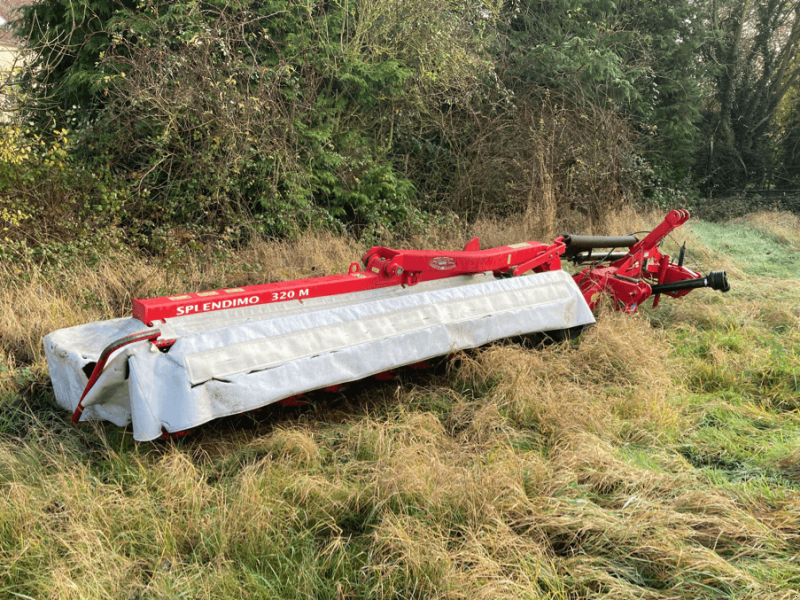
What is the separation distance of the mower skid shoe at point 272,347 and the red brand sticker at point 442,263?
18.7 inches

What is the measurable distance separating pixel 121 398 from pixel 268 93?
176 inches

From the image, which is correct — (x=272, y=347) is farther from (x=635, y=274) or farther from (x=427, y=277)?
(x=635, y=274)

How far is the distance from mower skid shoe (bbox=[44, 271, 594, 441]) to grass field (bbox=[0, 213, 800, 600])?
0.22 m

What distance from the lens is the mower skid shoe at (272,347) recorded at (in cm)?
265

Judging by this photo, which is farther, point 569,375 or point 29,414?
point 569,375

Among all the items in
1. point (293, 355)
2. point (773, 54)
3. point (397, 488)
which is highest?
point (773, 54)

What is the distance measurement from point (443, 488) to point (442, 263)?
6.96ft

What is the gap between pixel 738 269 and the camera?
300 inches

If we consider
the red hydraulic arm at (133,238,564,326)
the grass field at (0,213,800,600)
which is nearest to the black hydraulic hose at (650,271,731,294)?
the grass field at (0,213,800,600)

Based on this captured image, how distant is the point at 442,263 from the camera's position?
4.34 m

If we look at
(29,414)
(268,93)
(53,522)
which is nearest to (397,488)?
(53,522)

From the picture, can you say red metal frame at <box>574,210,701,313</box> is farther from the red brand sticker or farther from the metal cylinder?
the red brand sticker

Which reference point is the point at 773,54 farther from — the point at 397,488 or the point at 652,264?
the point at 397,488

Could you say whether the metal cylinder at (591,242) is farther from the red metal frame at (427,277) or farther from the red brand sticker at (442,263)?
the red brand sticker at (442,263)
